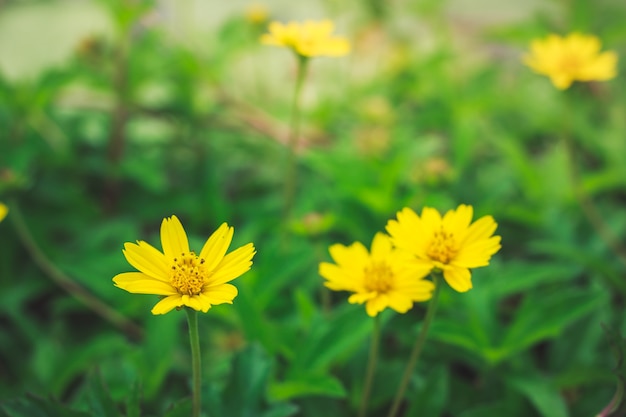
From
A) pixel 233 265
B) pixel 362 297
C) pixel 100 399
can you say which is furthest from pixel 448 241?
pixel 100 399

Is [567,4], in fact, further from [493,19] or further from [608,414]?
[608,414]

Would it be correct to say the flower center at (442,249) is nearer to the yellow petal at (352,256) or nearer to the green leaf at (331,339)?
the yellow petal at (352,256)

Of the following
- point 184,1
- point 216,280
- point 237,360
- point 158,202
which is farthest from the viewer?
point 184,1

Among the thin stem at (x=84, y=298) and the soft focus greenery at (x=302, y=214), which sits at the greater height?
the soft focus greenery at (x=302, y=214)

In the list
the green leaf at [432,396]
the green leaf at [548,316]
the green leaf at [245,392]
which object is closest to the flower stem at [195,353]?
the green leaf at [245,392]

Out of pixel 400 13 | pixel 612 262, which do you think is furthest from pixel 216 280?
pixel 400 13

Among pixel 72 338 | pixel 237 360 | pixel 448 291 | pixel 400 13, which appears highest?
pixel 400 13

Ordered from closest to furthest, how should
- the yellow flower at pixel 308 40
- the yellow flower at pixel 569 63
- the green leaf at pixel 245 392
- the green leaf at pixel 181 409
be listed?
1. the green leaf at pixel 181 409
2. the green leaf at pixel 245 392
3. the yellow flower at pixel 308 40
4. the yellow flower at pixel 569 63

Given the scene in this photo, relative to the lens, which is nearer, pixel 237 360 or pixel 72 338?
pixel 237 360
